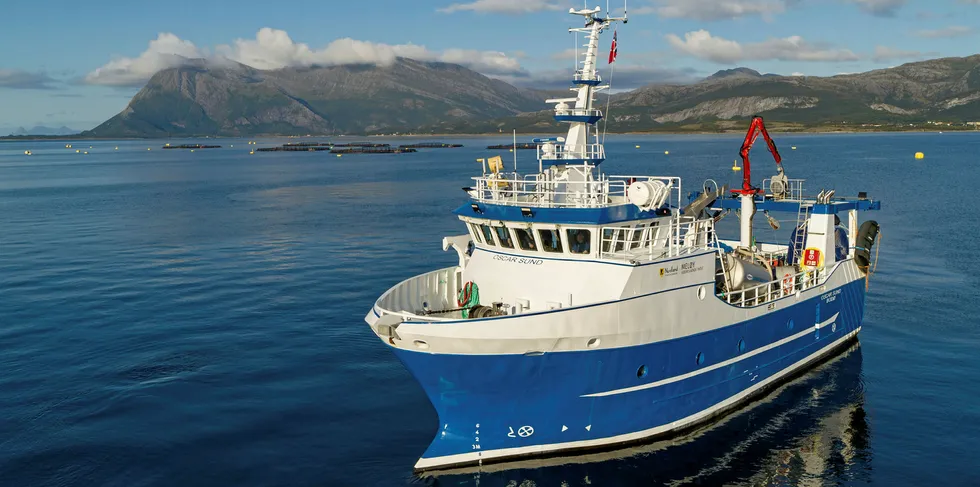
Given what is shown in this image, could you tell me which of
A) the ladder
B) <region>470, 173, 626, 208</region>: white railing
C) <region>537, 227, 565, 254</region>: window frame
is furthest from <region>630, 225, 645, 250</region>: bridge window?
the ladder

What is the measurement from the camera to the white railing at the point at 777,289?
2352cm

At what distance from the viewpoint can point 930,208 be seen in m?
64.6

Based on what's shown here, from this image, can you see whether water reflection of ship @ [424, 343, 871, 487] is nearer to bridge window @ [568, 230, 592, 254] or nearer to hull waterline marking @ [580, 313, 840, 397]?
hull waterline marking @ [580, 313, 840, 397]

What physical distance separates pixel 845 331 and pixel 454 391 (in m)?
19.7

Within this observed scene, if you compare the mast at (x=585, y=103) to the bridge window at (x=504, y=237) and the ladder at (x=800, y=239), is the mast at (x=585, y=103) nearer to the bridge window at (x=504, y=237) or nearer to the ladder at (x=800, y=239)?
the bridge window at (x=504, y=237)

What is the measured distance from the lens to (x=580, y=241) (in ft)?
65.5

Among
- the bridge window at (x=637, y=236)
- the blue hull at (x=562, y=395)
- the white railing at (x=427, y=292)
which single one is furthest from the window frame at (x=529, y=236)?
the blue hull at (x=562, y=395)

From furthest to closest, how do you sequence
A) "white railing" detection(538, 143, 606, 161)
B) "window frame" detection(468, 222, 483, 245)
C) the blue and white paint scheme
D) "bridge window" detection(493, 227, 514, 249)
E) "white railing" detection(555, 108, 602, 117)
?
"white railing" detection(555, 108, 602, 117), "white railing" detection(538, 143, 606, 161), "window frame" detection(468, 222, 483, 245), "bridge window" detection(493, 227, 514, 249), the blue and white paint scheme

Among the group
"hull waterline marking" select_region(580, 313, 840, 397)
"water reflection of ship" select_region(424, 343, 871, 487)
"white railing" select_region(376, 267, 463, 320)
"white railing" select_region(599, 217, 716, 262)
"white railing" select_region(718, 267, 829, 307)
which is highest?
"white railing" select_region(599, 217, 716, 262)

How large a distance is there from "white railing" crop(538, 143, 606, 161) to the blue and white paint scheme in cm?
7

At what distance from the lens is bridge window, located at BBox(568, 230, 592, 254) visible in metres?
19.9

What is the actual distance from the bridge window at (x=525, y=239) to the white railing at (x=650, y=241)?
84.5 inches

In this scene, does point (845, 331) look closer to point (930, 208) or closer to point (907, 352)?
point (907, 352)

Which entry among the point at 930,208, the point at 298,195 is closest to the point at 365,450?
the point at 930,208
